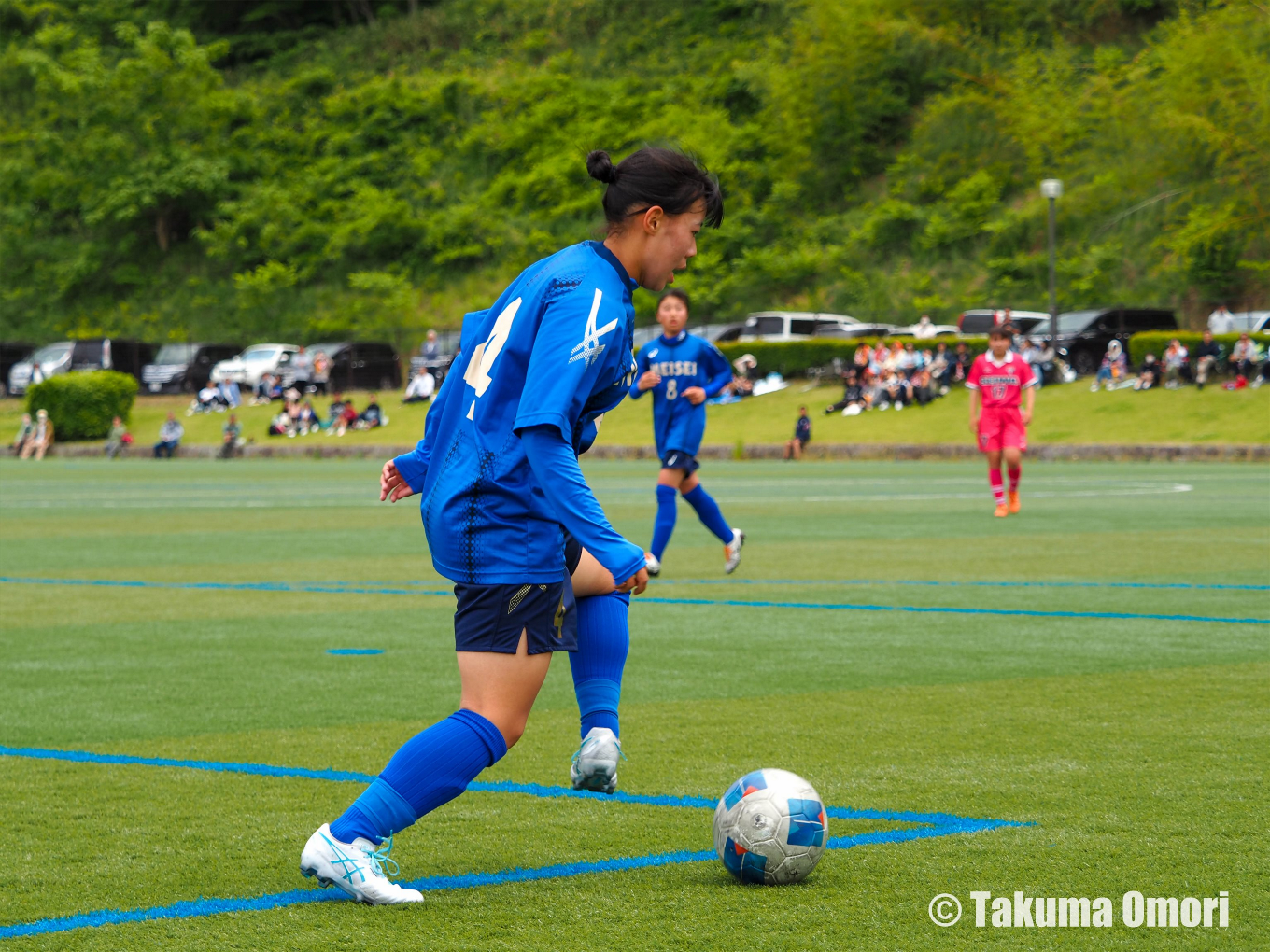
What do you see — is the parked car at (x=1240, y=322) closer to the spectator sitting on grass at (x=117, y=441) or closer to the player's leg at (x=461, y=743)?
the spectator sitting on grass at (x=117, y=441)

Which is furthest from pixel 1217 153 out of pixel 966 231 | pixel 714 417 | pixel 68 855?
pixel 68 855

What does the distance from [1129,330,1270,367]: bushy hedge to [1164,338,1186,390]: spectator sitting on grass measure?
57cm

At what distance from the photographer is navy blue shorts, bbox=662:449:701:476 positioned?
13.0 meters

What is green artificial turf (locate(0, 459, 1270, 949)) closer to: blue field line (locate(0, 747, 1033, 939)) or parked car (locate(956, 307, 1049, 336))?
blue field line (locate(0, 747, 1033, 939))

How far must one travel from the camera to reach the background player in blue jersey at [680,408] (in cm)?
1259

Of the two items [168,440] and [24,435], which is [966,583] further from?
[24,435]

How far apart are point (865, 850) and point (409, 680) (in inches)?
141

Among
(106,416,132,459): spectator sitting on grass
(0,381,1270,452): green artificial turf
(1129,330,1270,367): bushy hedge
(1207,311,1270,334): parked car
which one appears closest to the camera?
(0,381,1270,452): green artificial turf

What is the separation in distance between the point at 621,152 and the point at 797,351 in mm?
20228

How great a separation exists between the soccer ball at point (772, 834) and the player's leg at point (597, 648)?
331 mm

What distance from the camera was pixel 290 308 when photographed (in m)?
65.1

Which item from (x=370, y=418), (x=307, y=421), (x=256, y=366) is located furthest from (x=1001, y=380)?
(x=256, y=366)

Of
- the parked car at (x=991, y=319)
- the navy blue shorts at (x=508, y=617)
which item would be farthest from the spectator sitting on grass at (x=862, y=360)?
the navy blue shorts at (x=508, y=617)

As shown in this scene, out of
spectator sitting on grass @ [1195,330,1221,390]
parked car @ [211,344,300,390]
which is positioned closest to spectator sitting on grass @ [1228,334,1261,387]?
spectator sitting on grass @ [1195,330,1221,390]
